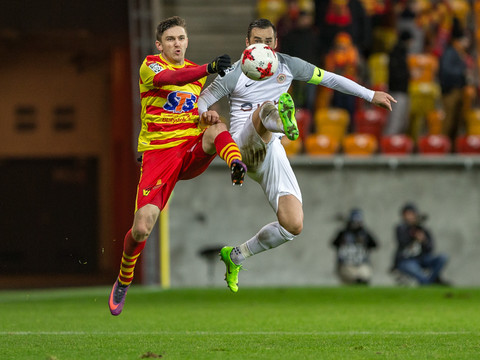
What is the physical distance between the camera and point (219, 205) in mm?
16891

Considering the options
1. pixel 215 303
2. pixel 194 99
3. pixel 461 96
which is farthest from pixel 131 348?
pixel 461 96

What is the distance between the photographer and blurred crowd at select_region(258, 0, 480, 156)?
17.0m

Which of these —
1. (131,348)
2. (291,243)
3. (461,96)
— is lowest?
(291,243)

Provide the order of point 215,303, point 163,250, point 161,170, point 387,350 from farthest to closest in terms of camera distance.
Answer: point 163,250, point 215,303, point 161,170, point 387,350

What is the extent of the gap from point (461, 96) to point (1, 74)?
902 cm

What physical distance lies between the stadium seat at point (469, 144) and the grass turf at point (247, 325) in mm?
3498

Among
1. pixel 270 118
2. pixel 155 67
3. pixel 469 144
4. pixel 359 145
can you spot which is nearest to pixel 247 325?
pixel 270 118

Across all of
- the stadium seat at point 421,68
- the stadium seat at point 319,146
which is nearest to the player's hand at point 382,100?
the stadium seat at point 319,146

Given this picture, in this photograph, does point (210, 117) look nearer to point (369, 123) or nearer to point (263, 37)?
point (263, 37)

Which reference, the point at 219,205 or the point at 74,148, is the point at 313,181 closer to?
the point at 219,205

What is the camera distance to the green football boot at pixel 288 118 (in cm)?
752

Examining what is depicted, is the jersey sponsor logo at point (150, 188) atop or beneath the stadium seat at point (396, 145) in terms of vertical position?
atop

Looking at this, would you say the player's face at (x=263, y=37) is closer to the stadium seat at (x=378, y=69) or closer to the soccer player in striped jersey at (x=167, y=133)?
the soccer player in striped jersey at (x=167, y=133)

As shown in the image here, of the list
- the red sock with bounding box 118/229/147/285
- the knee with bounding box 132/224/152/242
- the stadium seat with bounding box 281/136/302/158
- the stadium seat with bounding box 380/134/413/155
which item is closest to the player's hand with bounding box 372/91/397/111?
the knee with bounding box 132/224/152/242
